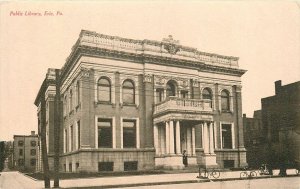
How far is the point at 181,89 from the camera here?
116 ft

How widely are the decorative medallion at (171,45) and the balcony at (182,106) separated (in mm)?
5561

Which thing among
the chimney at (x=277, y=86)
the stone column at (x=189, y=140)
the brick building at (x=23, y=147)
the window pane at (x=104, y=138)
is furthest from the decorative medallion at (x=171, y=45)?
the brick building at (x=23, y=147)

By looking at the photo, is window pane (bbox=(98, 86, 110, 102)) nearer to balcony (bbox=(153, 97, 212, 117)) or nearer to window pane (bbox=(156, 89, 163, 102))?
balcony (bbox=(153, 97, 212, 117))

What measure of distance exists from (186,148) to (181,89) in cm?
569

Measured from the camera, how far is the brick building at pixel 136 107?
30625 mm

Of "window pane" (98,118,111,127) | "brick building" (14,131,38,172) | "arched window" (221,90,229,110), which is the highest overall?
"arched window" (221,90,229,110)

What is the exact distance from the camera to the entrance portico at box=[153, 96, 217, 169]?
30531mm

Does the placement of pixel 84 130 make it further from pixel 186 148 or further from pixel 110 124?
pixel 186 148

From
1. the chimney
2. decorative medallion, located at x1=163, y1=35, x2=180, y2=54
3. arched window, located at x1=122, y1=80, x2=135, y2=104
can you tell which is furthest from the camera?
the chimney

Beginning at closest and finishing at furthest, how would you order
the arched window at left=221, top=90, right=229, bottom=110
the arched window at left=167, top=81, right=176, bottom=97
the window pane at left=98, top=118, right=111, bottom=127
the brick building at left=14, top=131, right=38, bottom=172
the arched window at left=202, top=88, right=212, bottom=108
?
the window pane at left=98, top=118, right=111, bottom=127 → the arched window at left=167, top=81, right=176, bottom=97 → the arched window at left=202, top=88, right=212, bottom=108 → the arched window at left=221, top=90, right=229, bottom=110 → the brick building at left=14, top=131, right=38, bottom=172

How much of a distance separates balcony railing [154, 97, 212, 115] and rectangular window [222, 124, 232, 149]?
22.9 ft

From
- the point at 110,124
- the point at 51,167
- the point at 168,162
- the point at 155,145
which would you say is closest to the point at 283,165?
the point at 168,162

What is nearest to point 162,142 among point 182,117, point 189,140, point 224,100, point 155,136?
point 155,136

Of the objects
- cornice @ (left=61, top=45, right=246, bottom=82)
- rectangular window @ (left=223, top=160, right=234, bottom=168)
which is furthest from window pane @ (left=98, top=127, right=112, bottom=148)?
rectangular window @ (left=223, top=160, right=234, bottom=168)
